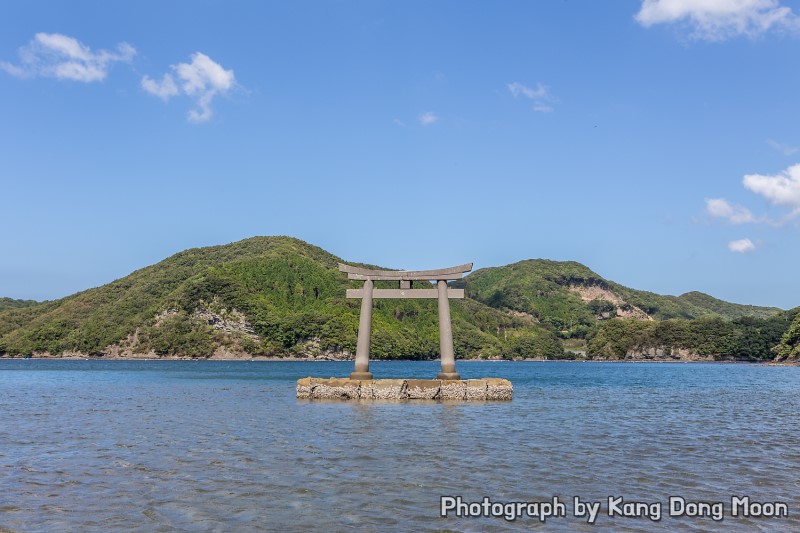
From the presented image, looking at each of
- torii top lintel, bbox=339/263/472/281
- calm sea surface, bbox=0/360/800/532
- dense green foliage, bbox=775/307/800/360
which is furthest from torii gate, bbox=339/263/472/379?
dense green foliage, bbox=775/307/800/360

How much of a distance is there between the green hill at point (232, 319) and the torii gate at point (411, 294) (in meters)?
110

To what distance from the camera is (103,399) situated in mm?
31859

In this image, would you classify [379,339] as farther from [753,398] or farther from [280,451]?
[280,451]

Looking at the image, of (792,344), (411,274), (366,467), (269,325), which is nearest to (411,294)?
(411,274)

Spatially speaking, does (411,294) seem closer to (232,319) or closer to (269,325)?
(269,325)

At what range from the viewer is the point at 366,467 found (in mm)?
12359

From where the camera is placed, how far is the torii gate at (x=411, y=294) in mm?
29938

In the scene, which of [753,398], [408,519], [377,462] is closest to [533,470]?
[377,462]

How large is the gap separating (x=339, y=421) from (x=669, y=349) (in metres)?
150

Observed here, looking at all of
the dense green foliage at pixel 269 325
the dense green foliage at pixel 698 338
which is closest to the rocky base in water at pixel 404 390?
the dense green foliage at pixel 269 325

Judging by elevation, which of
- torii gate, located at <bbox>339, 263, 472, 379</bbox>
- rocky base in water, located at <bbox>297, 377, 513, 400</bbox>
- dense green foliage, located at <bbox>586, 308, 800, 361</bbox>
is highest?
dense green foliage, located at <bbox>586, 308, 800, 361</bbox>

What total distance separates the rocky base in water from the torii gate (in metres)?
0.87

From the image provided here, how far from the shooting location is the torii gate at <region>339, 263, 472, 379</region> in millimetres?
29938

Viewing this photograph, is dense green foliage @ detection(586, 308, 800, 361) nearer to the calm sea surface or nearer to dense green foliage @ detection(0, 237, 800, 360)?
dense green foliage @ detection(0, 237, 800, 360)
